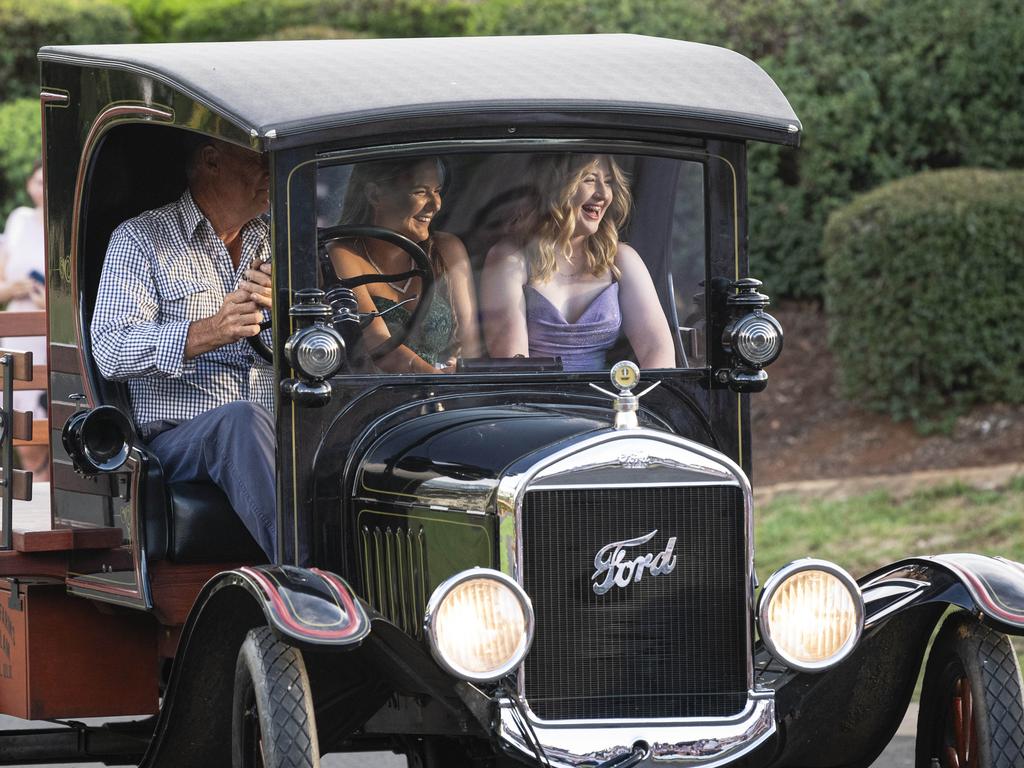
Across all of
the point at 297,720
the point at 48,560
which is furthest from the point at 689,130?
the point at 48,560

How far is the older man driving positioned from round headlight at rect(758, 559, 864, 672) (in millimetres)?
1414

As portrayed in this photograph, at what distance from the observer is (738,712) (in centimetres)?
448

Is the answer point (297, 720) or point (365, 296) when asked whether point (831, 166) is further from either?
point (297, 720)

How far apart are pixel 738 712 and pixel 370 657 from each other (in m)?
0.93

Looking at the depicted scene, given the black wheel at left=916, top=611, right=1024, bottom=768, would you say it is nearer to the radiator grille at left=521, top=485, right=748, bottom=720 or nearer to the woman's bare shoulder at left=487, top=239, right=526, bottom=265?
the radiator grille at left=521, top=485, right=748, bottom=720

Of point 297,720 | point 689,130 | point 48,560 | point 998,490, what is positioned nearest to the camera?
point 297,720

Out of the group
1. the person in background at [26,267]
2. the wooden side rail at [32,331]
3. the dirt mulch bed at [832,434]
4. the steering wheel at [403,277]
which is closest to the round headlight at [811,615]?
the steering wheel at [403,277]

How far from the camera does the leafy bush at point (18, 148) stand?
1370 centimetres

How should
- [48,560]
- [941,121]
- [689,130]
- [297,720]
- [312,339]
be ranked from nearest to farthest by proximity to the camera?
[297,720] < [312,339] < [689,130] < [48,560] < [941,121]

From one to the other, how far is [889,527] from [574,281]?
4855 mm

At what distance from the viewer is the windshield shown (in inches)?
193

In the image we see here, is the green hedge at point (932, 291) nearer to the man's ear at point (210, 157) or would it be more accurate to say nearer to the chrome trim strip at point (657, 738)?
the man's ear at point (210, 157)

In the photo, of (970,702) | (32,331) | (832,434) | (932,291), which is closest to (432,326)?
(970,702)

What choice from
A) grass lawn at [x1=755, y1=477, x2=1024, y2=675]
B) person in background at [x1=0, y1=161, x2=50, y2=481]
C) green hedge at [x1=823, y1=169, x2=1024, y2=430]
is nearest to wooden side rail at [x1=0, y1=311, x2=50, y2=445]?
person in background at [x1=0, y1=161, x2=50, y2=481]
